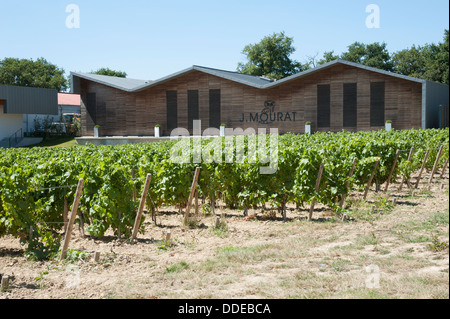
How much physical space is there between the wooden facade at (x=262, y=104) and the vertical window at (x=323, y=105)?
7 cm

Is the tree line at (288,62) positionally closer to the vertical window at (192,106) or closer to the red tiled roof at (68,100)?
the red tiled roof at (68,100)

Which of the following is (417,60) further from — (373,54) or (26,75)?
(26,75)

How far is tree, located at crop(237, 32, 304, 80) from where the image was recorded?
208 ft

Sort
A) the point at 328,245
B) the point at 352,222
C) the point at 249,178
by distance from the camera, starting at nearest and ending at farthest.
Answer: the point at 328,245
the point at 352,222
the point at 249,178

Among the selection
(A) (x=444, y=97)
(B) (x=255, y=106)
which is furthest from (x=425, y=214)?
(A) (x=444, y=97)

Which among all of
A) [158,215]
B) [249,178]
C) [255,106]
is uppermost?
[255,106]

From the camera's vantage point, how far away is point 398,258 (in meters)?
7.00

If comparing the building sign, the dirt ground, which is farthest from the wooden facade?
the dirt ground

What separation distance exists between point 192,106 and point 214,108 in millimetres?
1739

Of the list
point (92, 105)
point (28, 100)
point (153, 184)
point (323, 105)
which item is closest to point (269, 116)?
point (323, 105)

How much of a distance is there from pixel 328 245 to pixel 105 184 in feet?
12.9

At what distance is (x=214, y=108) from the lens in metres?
36.8

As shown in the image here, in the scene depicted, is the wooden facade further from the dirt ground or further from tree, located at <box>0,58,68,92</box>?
tree, located at <box>0,58,68,92</box>
